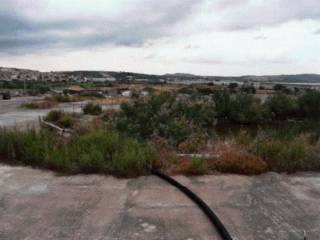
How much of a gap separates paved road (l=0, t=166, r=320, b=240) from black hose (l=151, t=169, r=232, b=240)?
0.08 m

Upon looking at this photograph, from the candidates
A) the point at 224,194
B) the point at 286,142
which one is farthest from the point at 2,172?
the point at 286,142

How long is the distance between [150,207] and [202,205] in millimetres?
661

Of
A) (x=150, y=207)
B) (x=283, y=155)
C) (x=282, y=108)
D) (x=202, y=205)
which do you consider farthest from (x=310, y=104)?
(x=150, y=207)

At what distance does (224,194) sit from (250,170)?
4.55ft

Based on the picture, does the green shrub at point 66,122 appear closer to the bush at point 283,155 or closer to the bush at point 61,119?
the bush at point 61,119

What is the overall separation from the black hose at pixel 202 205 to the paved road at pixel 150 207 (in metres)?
0.08

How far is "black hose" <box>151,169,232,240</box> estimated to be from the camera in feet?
14.9

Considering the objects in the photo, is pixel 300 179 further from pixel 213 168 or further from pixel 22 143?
pixel 22 143

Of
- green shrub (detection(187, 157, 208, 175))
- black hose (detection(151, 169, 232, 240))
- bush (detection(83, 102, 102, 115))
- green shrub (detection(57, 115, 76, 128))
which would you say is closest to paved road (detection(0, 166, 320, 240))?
black hose (detection(151, 169, 232, 240))

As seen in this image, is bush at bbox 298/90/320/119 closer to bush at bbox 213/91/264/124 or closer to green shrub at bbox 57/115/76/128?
bush at bbox 213/91/264/124

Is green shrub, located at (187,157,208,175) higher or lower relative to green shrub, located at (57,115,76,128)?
higher

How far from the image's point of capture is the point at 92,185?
6.46 meters

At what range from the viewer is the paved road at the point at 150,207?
464 cm

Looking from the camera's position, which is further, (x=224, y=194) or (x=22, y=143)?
(x=22, y=143)
